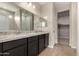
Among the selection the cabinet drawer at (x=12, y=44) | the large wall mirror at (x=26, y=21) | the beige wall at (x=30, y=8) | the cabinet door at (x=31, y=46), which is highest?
the beige wall at (x=30, y=8)

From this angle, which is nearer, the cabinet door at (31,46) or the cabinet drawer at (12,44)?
the cabinet drawer at (12,44)

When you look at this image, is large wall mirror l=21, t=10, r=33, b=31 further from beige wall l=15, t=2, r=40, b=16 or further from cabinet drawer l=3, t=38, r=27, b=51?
cabinet drawer l=3, t=38, r=27, b=51

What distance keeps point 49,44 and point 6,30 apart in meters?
2.58

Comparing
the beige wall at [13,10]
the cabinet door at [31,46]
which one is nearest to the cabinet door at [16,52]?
the cabinet door at [31,46]

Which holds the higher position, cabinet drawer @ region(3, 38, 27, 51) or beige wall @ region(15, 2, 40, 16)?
beige wall @ region(15, 2, 40, 16)

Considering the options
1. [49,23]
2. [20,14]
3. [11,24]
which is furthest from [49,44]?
[11,24]

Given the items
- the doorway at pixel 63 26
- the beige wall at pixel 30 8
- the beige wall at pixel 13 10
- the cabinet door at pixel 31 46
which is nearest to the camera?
the beige wall at pixel 13 10

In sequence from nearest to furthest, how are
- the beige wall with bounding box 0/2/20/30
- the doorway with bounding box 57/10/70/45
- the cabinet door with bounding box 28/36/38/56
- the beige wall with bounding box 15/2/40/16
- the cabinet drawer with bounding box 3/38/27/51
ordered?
the cabinet drawer with bounding box 3/38/27/51 → the beige wall with bounding box 0/2/20/30 → the cabinet door with bounding box 28/36/38/56 → the beige wall with bounding box 15/2/40/16 → the doorway with bounding box 57/10/70/45

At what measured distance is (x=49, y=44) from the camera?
14.3 ft

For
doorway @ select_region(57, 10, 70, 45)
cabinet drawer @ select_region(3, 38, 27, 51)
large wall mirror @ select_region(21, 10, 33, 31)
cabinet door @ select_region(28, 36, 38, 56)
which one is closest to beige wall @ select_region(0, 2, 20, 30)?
large wall mirror @ select_region(21, 10, 33, 31)

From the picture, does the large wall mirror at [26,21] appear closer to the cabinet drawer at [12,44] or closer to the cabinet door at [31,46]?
the cabinet door at [31,46]

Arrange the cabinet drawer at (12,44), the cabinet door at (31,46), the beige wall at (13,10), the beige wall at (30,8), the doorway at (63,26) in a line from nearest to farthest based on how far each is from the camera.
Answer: the cabinet drawer at (12,44)
the beige wall at (13,10)
the cabinet door at (31,46)
the beige wall at (30,8)
the doorway at (63,26)

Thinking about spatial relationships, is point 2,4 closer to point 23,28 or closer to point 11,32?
point 11,32

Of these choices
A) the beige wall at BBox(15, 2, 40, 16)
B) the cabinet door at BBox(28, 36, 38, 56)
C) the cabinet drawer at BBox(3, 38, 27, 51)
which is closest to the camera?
the cabinet drawer at BBox(3, 38, 27, 51)
